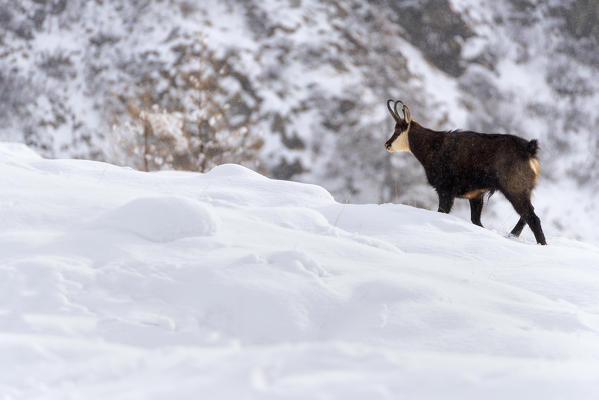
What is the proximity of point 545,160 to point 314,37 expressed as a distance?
9.81 metres

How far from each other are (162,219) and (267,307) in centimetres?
101

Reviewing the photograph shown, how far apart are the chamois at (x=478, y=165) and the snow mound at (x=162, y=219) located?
119 inches

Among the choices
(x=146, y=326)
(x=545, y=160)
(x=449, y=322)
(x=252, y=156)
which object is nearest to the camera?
(x=146, y=326)

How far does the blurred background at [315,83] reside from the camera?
55.0ft

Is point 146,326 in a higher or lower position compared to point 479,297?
lower

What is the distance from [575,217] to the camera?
17734mm

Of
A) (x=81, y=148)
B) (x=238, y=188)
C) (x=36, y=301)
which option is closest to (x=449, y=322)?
(x=36, y=301)

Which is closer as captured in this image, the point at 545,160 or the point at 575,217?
the point at 575,217

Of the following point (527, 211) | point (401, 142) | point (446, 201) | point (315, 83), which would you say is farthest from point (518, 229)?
point (315, 83)

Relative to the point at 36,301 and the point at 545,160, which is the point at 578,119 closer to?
the point at 545,160

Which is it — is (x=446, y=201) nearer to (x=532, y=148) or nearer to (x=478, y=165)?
(x=478, y=165)

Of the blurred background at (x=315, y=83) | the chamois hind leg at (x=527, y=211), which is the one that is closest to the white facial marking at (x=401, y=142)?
the chamois hind leg at (x=527, y=211)

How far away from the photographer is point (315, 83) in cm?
1842

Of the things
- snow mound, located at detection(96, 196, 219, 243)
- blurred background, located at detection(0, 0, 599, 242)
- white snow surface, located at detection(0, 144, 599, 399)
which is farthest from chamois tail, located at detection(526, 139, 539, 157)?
blurred background, located at detection(0, 0, 599, 242)
